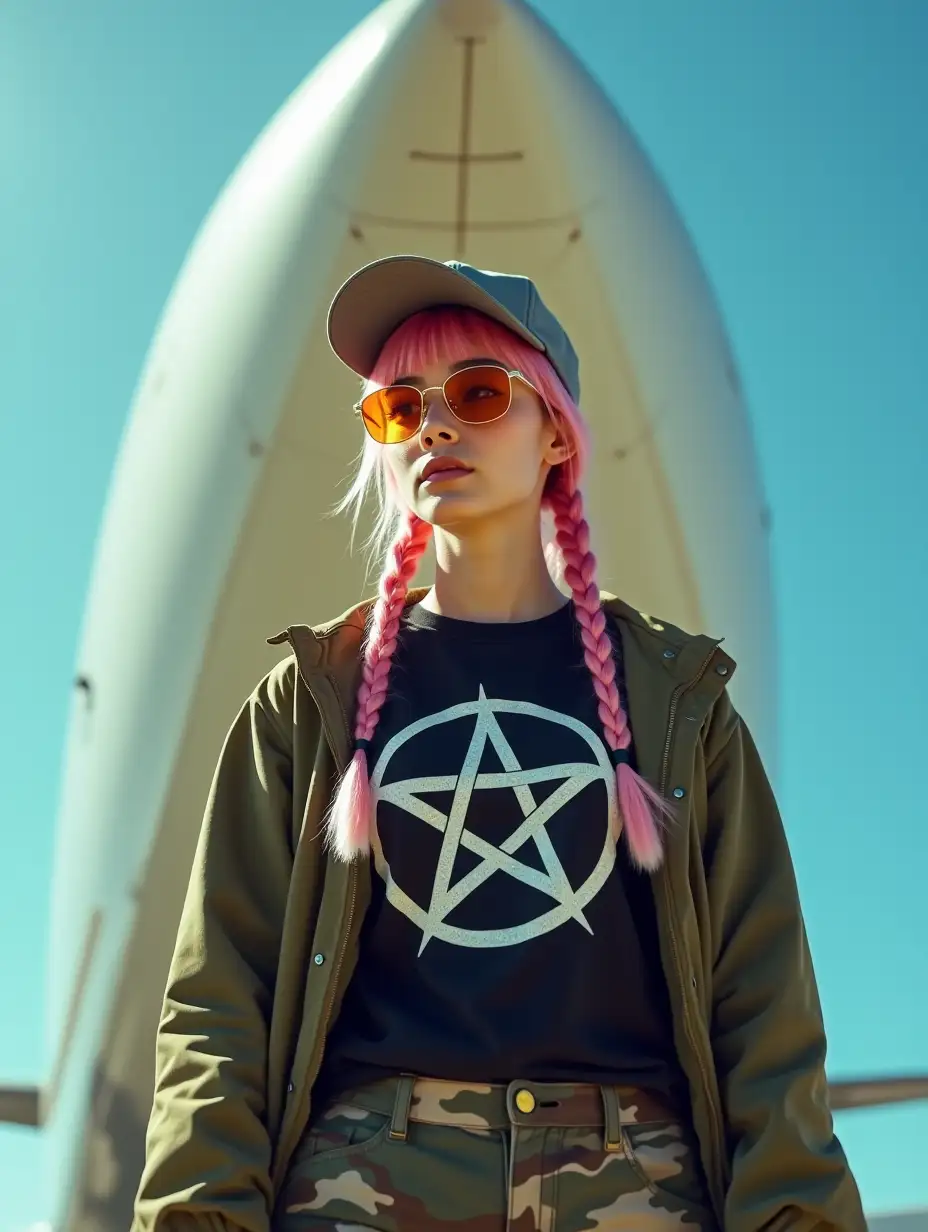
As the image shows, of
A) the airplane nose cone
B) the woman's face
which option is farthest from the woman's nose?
the airplane nose cone

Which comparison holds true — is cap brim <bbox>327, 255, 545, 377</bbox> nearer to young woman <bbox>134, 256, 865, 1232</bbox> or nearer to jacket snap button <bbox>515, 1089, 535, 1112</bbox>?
young woman <bbox>134, 256, 865, 1232</bbox>

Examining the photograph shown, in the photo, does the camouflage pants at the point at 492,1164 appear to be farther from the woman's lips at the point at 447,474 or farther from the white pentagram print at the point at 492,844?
the woman's lips at the point at 447,474

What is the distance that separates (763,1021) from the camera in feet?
6.48

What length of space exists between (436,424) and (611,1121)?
42.7 inches

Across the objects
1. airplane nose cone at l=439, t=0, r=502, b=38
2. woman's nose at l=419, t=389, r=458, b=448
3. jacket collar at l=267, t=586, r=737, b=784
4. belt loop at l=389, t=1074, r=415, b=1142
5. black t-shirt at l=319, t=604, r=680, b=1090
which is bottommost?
belt loop at l=389, t=1074, r=415, b=1142

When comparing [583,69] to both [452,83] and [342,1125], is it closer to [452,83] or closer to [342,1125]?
[452,83]

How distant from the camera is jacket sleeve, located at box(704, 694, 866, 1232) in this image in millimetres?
1820

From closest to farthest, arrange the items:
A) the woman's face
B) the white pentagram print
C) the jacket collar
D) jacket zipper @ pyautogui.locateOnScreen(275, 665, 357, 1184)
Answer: jacket zipper @ pyautogui.locateOnScreen(275, 665, 357, 1184) < the white pentagram print < the jacket collar < the woman's face

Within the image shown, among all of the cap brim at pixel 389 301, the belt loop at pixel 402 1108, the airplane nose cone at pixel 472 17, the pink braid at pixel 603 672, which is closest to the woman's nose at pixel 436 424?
the cap brim at pixel 389 301

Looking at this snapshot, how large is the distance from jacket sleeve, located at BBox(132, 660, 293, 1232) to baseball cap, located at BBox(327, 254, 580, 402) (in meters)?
0.60

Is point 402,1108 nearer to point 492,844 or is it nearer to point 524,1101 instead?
point 524,1101

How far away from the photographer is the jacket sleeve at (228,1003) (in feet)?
5.88

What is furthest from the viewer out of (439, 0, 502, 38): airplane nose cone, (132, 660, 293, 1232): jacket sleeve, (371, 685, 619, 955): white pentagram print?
(439, 0, 502, 38): airplane nose cone

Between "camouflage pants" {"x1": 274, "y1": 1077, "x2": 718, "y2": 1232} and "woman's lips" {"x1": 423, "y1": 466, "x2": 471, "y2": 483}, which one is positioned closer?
"camouflage pants" {"x1": 274, "y1": 1077, "x2": 718, "y2": 1232}
